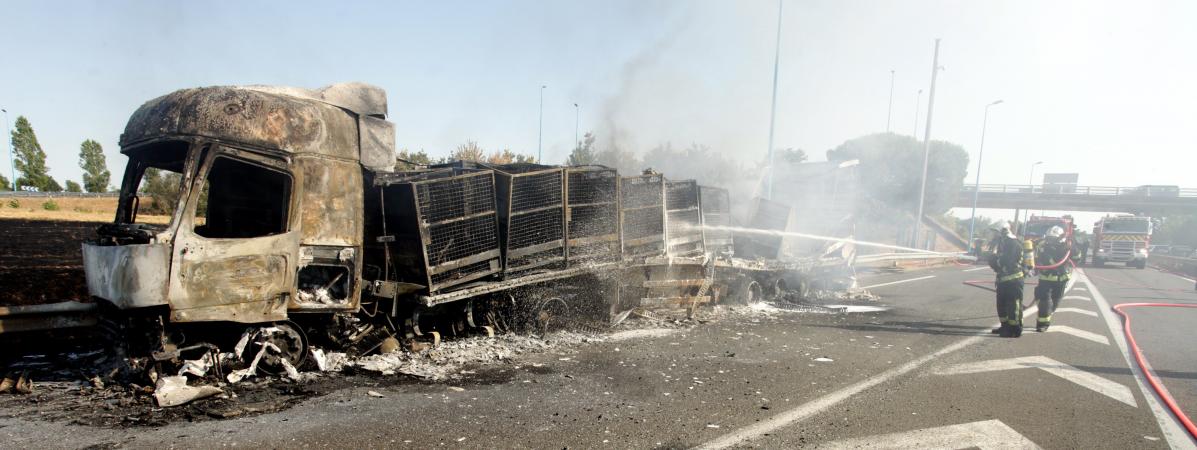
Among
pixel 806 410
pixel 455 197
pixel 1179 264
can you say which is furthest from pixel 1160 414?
pixel 1179 264

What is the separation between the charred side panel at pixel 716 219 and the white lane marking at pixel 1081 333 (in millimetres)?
5033

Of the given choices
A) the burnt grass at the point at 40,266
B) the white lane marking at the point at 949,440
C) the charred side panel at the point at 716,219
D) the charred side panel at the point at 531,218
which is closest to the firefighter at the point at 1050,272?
the charred side panel at the point at 716,219

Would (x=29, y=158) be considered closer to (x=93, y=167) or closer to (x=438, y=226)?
(x=93, y=167)

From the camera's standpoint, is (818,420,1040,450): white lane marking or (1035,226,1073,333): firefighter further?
Result: (1035,226,1073,333): firefighter

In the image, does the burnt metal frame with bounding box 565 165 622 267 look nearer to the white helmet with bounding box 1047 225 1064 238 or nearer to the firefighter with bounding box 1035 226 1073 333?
the firefighter with bounding box 1035 226 1073 333

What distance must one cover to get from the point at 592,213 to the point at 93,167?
5539 cm

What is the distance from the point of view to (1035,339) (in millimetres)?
8102

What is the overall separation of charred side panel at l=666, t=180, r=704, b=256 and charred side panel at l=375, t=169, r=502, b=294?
3393 mm

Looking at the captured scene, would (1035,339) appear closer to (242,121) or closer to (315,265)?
(315,265)

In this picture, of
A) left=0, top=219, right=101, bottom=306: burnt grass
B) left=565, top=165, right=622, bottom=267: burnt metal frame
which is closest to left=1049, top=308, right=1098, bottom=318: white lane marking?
left=565, top=165, right=622, bottom=267: burnt metal frame

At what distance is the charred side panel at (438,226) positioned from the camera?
6.15 m

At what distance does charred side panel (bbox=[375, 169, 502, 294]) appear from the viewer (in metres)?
6.15

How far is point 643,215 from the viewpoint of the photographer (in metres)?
8.71

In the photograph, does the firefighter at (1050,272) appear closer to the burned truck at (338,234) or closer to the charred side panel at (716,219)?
the charred side panel at (716,219)
